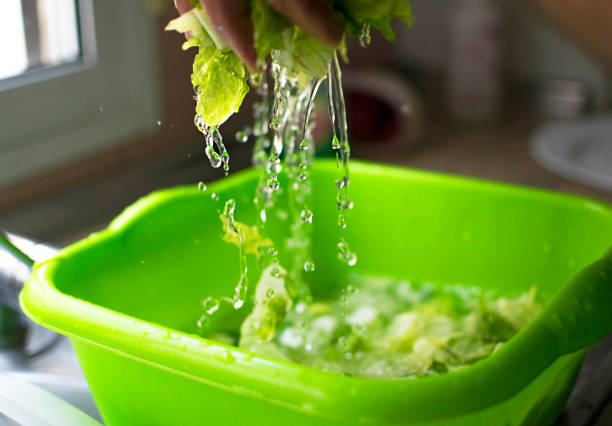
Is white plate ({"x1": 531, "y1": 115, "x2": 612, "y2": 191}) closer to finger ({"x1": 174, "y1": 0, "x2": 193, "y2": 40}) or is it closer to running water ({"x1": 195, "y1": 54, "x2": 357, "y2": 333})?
running water ({"x1": 195, "y1": 54, "x2": 357, "y2": 333})

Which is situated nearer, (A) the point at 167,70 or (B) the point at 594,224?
(B) the point at 594,224

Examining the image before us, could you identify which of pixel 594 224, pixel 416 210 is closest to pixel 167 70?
pixel 416 210

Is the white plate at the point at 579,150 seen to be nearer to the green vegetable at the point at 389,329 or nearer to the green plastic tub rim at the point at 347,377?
the green vegetable at the point at 389,329

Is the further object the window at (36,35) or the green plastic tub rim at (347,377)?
the window at (36,35)

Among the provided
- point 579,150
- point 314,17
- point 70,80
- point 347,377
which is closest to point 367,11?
point 314,17

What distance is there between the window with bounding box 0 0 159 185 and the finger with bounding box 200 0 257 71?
73 centimetres

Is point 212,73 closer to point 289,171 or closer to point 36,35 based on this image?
point 289,171

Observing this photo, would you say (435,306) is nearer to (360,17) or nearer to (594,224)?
(594,224)

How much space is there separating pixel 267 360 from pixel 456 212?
15.0 inches

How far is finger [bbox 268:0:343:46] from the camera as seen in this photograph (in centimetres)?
40

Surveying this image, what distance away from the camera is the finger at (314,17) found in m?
0.40

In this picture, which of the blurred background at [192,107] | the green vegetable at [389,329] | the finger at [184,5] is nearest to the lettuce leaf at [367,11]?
the finger at [184,5]

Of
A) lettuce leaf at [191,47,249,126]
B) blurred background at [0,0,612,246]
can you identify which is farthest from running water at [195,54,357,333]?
blurred background at [0,0,612,246]

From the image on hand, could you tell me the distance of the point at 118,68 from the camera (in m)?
1.21
